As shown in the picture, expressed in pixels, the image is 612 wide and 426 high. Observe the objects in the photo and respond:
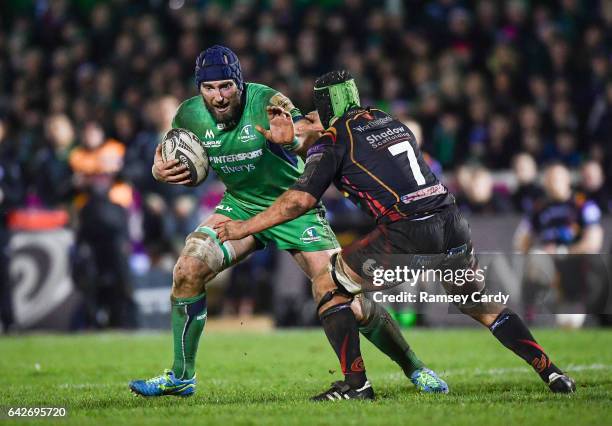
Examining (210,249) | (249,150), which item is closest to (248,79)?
(249,150)

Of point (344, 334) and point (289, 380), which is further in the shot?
point (289, 380)

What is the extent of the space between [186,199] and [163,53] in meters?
5.34

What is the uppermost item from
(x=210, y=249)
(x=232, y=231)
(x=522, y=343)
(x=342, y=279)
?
(x=232, y=231)

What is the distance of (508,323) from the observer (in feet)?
24.1

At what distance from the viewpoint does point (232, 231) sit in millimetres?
7137

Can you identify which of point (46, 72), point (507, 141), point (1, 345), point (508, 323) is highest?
point (46, 72)

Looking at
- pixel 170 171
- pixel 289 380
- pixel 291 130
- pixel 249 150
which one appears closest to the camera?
pixel 291 130

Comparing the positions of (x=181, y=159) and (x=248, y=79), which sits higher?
(x=248, y=79)

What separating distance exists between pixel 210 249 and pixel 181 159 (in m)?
0.67

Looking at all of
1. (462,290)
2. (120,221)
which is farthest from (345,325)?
(120,221)

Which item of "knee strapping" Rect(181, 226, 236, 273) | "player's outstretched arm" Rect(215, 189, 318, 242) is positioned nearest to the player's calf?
"player's outstretched arm" Rect(215, 189, 318, 242)

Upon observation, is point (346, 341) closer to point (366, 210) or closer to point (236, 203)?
point (366, 210)

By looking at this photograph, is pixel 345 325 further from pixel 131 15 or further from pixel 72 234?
pixel 131 15

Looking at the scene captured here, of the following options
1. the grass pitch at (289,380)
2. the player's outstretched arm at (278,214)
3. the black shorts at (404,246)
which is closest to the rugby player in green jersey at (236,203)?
the grass pitch at (289,380)
